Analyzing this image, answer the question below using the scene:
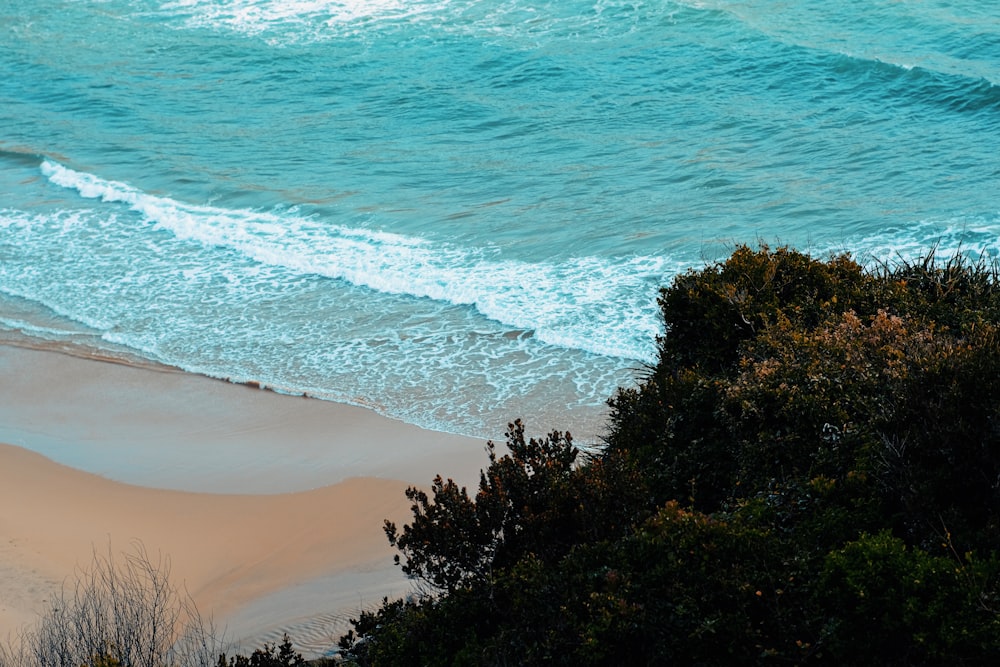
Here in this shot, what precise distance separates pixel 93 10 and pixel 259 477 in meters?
34.8

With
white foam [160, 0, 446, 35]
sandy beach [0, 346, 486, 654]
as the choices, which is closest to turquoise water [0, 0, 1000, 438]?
white foam [160, 0, 446, 35]

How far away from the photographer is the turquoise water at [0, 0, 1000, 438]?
13781 millimetres

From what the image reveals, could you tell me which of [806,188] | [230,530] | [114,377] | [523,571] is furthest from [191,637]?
[806,188]

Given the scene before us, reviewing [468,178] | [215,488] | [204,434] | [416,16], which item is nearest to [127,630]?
[215,488]

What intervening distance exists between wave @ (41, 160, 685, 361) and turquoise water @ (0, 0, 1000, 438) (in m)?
0.06

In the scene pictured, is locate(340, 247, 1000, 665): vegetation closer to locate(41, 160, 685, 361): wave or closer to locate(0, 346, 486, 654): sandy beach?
locate(0, 346, 486, 654): sandy beach

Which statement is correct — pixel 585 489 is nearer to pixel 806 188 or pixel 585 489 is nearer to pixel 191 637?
pixel 191 637

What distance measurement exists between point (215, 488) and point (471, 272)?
649 cm

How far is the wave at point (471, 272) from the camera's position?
13.6m

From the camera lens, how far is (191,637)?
7.91 metres

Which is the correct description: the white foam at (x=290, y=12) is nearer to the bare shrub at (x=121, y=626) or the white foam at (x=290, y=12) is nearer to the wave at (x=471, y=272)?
the wave at (x=471, y=272)

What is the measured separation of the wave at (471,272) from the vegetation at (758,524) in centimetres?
573

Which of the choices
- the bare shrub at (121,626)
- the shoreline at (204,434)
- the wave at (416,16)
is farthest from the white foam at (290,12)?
the bare shrub at (121,626)

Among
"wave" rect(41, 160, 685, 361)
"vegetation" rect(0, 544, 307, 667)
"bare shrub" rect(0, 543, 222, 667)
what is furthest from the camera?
"wave" rect(41, 160, 685, 361)
